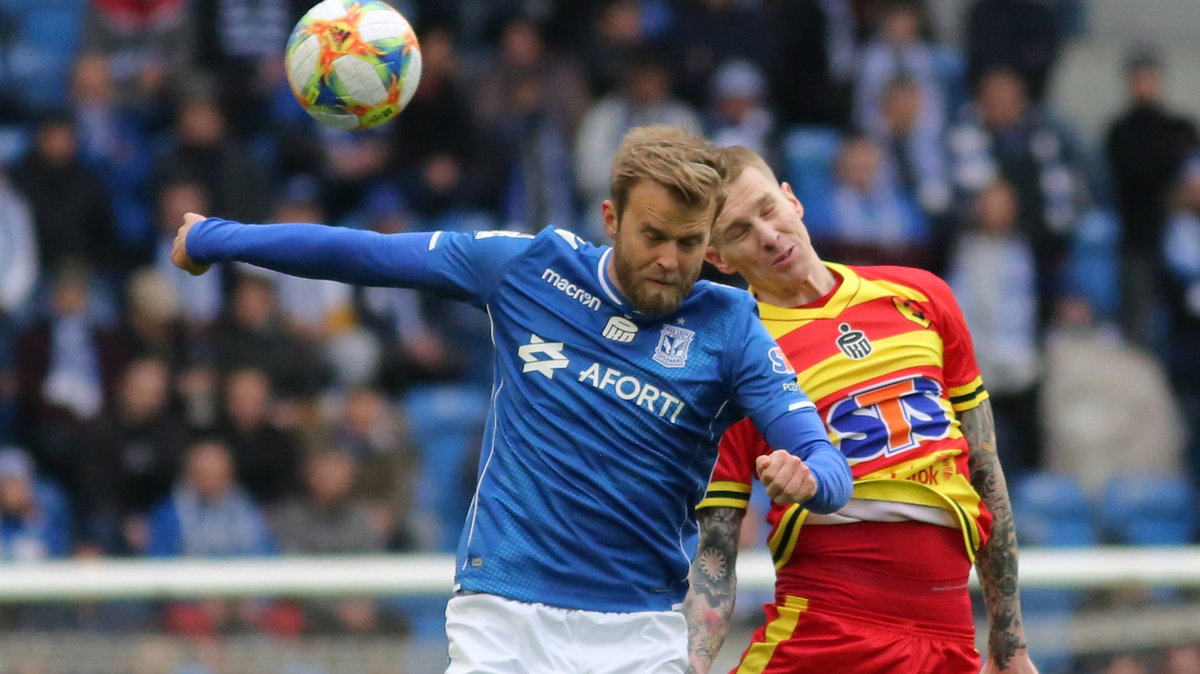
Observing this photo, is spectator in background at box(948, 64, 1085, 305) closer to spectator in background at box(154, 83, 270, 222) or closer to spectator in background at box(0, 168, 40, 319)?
spectator in background at box(154, 83, 270, 222)

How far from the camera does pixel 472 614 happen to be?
169 inches

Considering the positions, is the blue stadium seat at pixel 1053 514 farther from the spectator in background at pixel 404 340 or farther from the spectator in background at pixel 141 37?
the spectator in background at pixel 141 37

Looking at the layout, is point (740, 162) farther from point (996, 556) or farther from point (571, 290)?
point (996, 556)

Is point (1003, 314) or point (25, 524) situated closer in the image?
point (25, 524)

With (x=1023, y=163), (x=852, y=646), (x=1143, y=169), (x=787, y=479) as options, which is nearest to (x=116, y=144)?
(x=1023, y=163)

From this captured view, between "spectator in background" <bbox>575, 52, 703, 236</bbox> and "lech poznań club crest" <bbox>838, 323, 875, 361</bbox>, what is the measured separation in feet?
20.9

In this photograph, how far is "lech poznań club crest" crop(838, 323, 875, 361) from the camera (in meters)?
4.84

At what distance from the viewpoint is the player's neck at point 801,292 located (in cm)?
495

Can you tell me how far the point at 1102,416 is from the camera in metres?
10.9

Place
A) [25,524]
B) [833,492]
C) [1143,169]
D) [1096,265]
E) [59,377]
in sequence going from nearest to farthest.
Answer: [833,492] → [25,524] → [59,377] → [1096,265] → [1143,169]

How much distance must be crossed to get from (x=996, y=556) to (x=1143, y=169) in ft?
25.4

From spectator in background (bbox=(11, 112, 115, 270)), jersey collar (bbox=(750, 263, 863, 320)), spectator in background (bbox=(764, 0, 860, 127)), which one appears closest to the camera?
jersey collar (bbox=(750, 263, 863, 320))

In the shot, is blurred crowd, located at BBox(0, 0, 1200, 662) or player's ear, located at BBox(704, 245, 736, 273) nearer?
player's ear, located at BBox(704, 245, 736, 273)

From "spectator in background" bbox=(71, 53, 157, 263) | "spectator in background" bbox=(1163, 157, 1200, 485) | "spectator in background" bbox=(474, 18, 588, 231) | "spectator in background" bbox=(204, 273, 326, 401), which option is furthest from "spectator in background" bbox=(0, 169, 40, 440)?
"spectator in background" bbox=(1163, 157, 1200, 485)
